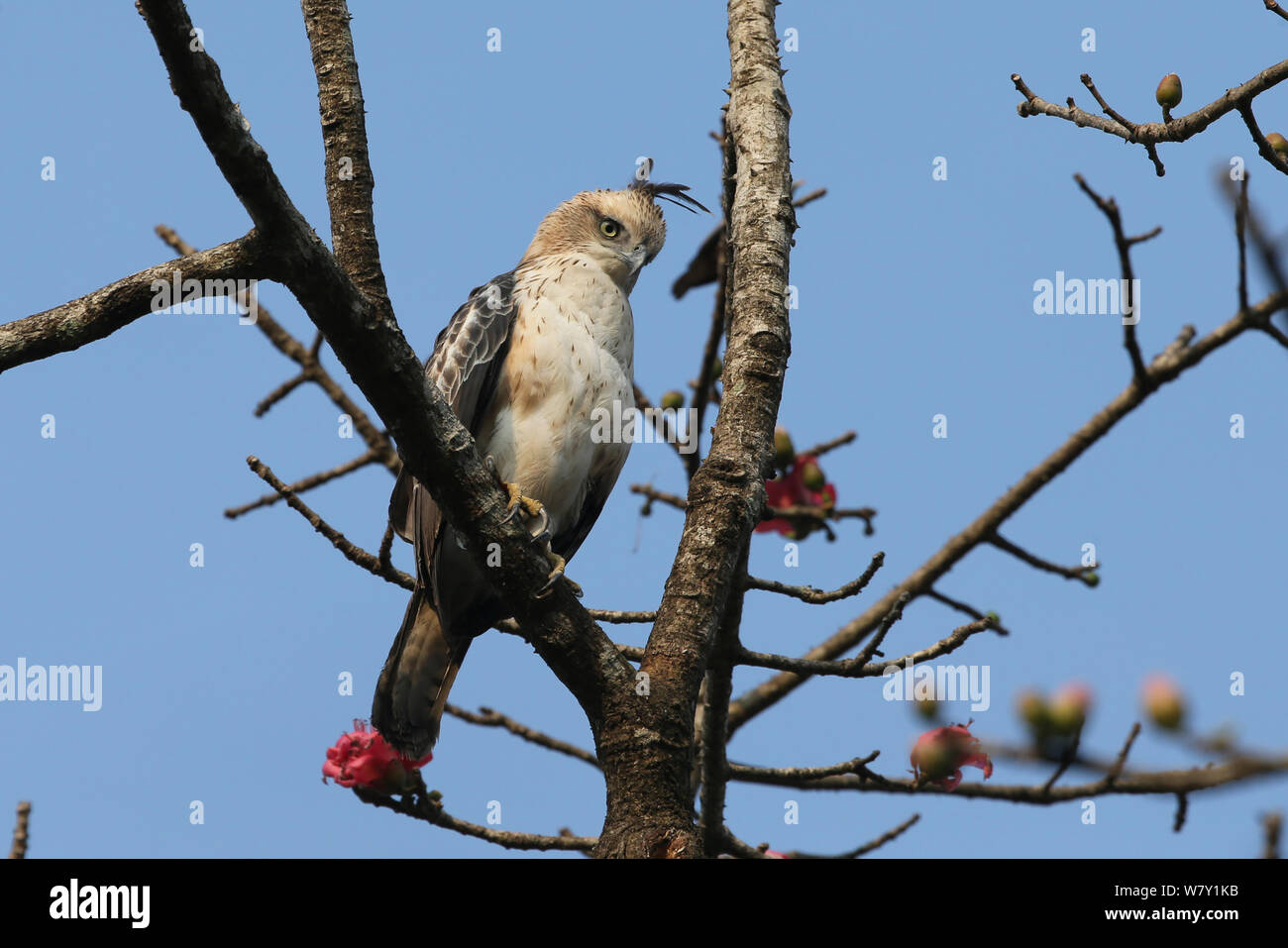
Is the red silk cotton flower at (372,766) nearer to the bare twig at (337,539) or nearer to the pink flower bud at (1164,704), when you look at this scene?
the bare twig at (337,539)

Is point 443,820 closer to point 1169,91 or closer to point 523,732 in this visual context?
point 523,732

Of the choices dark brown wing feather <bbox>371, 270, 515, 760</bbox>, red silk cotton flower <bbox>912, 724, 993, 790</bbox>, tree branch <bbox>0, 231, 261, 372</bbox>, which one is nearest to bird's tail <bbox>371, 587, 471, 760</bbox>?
dark brown wing feather <bbox>371, 270, 515, 760</bbox>

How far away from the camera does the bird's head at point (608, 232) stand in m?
5.40

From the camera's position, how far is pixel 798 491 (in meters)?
5.23

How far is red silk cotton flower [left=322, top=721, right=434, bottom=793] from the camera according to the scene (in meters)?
Answer: 4.21

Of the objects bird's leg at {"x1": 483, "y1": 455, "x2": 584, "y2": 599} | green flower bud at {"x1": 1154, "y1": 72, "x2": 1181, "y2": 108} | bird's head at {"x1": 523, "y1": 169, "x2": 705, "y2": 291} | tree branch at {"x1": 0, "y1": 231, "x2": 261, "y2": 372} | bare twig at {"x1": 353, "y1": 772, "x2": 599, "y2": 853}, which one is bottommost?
bare twig at {"x1": 353, "y1": 772, "x2": 599, "y2": 853}

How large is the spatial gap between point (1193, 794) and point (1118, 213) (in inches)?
76.8

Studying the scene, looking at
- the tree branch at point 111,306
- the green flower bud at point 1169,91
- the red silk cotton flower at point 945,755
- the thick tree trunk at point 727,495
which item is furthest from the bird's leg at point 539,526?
the green flower bud at point 1169,91

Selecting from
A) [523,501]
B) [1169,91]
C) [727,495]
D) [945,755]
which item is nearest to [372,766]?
[523,501]

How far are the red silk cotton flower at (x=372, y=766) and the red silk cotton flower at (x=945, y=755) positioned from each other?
170cm

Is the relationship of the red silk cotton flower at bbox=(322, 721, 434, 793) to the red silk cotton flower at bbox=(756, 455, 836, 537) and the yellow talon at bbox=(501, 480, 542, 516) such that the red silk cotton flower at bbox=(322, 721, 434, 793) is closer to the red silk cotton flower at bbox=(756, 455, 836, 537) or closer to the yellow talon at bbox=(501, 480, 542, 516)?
the yellow talon at bbox=(501, 480, 542, 516)

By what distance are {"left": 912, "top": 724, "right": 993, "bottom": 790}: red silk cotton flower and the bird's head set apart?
232cm

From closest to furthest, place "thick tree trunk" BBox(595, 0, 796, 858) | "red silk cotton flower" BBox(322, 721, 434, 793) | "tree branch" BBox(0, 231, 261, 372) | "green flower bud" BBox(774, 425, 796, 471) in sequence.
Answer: "tree branch" BBox(0, 231, 261, 372), "thick tree trunk" BBox(595, 0, 796, 858), "red silk cotton flower" BBox(322, 721, 434, 793), "green flower bud" BBox(774, 425, 796, 471)
